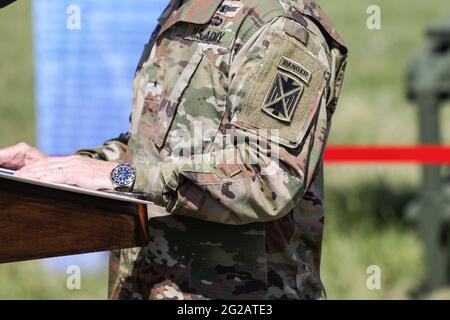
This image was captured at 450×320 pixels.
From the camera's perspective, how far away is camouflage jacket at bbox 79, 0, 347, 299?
2.23m

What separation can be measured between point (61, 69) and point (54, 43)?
0.45 ft

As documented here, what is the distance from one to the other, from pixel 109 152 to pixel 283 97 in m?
0.63

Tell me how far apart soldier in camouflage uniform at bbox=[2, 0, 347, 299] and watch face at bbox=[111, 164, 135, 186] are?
0.02 meters

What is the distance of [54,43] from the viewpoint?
198 inches

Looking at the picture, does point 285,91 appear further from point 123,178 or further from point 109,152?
point 109,152

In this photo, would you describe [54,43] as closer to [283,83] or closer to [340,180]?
[340,180]

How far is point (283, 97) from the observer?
2242 millimetres

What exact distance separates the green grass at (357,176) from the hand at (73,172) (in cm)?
292

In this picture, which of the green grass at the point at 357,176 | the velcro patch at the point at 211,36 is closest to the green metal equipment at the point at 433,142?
the green grass at the point at 357,176

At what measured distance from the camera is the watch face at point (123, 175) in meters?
2.22

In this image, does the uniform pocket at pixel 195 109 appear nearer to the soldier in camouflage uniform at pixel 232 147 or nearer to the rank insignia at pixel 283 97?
the soldier in camouflage uniform at pixel 232 147

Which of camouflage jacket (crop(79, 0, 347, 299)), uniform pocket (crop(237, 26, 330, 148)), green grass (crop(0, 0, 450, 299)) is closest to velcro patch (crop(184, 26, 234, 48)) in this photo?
camouflage jacket (crop(79, 0, 347, 299))

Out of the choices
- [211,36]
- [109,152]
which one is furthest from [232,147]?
[109,152]

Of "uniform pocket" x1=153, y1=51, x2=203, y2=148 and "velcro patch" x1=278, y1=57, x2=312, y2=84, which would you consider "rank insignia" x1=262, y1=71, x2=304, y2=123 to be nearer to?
"velcro patch" x1=278, y1=57, x2=312, y2=84
